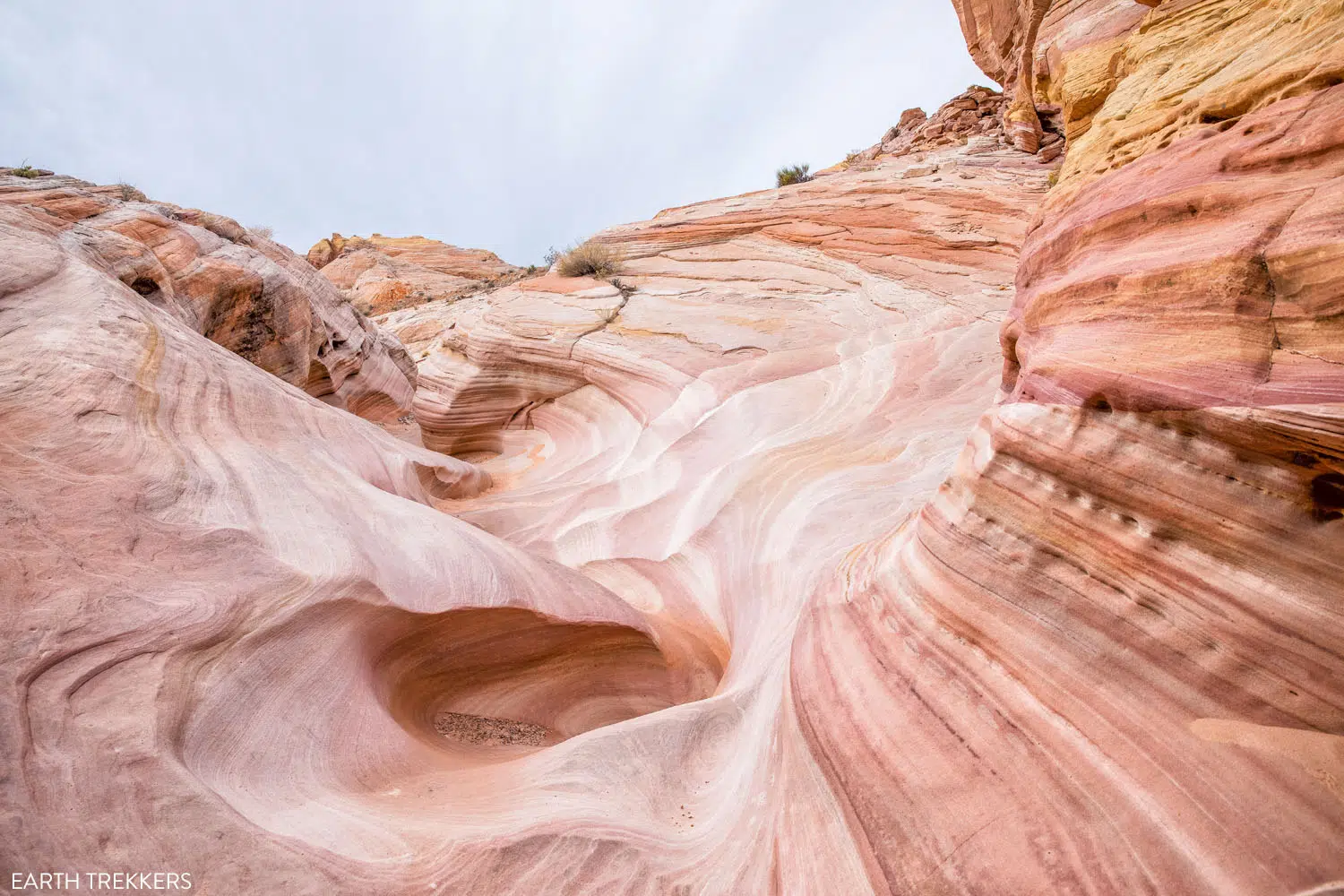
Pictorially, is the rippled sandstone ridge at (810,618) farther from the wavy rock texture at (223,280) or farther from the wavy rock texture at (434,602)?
the wavy rock texture at (223,280)

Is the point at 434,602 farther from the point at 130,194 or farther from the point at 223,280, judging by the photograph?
the point at 130,194

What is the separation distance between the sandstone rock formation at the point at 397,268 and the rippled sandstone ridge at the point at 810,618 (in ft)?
62.0

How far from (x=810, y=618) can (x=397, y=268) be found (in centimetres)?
2888

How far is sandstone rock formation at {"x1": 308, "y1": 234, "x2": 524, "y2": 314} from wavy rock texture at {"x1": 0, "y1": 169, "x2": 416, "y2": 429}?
1154 centimetres

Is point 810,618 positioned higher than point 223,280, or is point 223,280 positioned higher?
point 223,280

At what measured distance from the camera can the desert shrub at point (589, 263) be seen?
31.7 ft

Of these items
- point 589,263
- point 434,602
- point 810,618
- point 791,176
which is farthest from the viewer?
point 791,176

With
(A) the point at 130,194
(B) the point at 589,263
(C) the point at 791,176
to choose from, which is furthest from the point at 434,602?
(C) the point at 791,176

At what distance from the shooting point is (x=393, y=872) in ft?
5.91

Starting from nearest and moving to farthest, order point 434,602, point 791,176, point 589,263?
1. point 434,602
2. point 589,263
3. point 791,176

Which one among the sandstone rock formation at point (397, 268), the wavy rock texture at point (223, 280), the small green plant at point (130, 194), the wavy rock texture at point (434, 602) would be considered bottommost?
the wavy rock texture at point (434, 602)

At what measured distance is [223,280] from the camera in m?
7.29

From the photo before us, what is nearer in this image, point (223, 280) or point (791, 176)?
point (223, 280)

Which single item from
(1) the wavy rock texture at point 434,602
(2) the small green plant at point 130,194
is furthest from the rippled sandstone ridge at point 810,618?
(2) the small green plant at point 130,194
